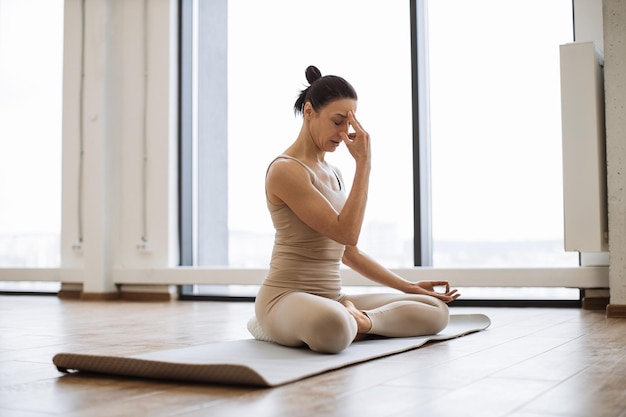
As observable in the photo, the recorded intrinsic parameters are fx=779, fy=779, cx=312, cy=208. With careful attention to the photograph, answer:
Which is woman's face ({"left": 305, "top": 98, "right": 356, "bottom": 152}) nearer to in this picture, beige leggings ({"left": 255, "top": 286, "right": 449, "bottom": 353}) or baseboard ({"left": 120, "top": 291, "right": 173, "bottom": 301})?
beige leggings ({"left": 255, "top": 286, "right": 449, "bottom": 353})

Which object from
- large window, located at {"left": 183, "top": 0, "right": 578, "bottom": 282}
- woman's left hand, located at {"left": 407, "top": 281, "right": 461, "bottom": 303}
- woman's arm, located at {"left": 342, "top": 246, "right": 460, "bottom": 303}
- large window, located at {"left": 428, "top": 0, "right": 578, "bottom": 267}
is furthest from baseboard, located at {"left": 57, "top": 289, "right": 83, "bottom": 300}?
woman's left hand, located at {"left": 407, "top": 281, "right": 461, "bottom": 303}

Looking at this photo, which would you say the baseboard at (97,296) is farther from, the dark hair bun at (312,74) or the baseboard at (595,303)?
the dark hair bun at (312,74)

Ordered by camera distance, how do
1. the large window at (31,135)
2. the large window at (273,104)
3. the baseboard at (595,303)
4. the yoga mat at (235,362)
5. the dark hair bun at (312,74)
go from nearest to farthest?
1. the yoga mat at (235,362)
2. the dark hair bun at (312,74)
3. the baseboard at (595,303)
4. the large window at (273,104)
5. the large window at (31,135)

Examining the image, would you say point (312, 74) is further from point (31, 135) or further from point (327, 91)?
point (31, 135)

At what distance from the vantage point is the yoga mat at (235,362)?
1.69 m

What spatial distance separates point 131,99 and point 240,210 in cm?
111

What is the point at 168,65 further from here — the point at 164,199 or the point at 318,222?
Answer: the point at 318,222

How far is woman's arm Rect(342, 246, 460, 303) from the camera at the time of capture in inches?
103

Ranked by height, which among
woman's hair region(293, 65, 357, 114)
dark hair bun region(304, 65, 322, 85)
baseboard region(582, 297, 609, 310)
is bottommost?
baseboard region(582, 297, 609, 310)

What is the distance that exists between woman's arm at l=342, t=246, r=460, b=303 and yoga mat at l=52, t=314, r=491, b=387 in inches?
10.3

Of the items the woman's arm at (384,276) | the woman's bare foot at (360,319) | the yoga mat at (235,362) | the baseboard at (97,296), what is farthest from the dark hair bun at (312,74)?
the baseboard at (97,296)

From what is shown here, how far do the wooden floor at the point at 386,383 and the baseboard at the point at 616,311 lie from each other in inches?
18.0

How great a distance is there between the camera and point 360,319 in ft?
7.56

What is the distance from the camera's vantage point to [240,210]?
17.2 feet
